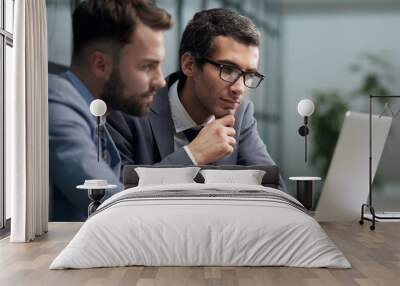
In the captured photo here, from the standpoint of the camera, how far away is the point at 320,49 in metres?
8.38

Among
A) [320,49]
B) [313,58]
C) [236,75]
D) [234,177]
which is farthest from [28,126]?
[320,49]

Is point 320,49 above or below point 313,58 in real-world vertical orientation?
above

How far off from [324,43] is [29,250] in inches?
170

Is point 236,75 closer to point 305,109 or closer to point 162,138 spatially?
point 305,109

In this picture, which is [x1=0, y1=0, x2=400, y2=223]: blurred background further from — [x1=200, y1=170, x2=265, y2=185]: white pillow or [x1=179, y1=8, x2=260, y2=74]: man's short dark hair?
[x1=200, y1=170, x2=265, y2=185]: white pillow

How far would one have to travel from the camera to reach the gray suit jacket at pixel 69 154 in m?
8.18

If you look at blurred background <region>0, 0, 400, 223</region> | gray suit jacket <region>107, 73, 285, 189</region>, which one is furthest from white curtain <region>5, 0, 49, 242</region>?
blurred background <region>0, 0, 400, 223</region>

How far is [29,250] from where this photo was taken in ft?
20.1

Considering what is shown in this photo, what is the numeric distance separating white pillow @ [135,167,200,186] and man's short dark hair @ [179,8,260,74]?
4.85ft

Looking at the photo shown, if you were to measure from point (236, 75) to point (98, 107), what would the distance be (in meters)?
1.66

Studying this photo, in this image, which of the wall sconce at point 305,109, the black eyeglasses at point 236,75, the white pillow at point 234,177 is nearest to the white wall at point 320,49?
the wall sconce at point 305,109

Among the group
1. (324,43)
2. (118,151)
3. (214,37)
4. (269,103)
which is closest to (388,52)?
(324,43)

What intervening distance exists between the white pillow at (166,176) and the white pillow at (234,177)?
0.63 ft

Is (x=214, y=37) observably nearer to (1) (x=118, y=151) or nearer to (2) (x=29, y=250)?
(1) (x=118, y=151)
